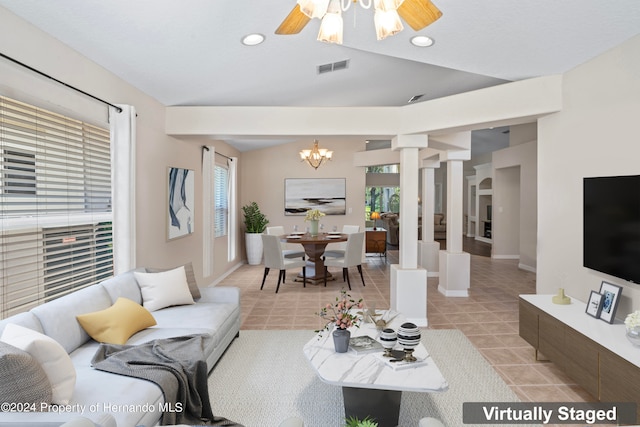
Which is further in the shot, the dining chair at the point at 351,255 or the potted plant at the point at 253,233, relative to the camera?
the potted plant at the point at 253,233

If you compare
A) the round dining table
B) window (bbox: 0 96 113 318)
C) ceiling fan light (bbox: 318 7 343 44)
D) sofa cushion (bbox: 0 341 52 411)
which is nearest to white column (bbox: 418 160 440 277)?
the round dining table

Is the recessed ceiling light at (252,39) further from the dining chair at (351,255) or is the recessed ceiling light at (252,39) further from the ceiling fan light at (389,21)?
the dining chair at (351,255)

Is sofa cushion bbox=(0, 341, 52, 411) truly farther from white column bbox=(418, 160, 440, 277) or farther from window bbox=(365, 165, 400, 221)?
window bbox=(365, 165, 400, 221)

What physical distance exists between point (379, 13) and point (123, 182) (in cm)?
262

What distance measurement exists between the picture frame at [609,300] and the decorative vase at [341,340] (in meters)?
1.84

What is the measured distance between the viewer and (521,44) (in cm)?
286

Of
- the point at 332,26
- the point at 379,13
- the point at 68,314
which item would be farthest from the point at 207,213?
the point at 379,13

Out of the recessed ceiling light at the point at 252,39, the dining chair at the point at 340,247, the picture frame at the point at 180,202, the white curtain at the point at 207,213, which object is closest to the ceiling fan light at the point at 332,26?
the recessed ceiling light at the point at 252,39

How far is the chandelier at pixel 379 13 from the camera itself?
151cm

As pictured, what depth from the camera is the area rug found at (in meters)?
2.39

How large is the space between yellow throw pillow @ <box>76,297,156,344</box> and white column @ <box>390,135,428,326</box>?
8.74 feet

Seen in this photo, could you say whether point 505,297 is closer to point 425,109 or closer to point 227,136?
point 425,109

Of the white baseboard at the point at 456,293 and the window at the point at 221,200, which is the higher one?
the window at the point at 221,200

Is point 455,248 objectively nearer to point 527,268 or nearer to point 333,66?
point 527,268
